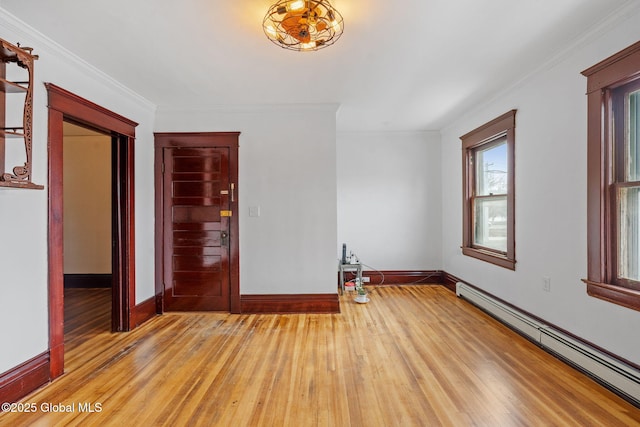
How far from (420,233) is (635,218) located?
3.16 m

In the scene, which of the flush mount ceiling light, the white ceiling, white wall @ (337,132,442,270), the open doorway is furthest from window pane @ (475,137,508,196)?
the open doorway

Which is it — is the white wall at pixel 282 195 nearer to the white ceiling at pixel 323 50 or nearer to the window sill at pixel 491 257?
the white ceiling at pixel 323 50

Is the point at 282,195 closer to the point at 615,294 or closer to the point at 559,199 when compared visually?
the point at 559,199

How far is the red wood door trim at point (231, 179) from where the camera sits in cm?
384

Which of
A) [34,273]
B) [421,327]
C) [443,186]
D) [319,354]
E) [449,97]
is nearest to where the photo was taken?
[34,273]

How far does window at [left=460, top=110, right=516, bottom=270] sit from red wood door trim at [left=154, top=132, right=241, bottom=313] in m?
3.03

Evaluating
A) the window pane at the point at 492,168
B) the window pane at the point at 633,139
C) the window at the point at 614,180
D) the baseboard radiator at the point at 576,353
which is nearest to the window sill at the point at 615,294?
the window at the point at 614,180

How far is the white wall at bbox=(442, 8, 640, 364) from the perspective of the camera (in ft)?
7.29

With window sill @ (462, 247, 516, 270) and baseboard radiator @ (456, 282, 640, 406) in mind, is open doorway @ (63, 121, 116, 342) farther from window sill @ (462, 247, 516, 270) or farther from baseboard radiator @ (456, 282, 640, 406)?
baseboard radiator @ (456, 282, 640, 406)

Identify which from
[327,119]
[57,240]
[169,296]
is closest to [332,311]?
[169,296]

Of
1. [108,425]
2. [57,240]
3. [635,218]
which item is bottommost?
[108,425]

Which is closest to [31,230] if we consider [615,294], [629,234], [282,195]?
[282,195]

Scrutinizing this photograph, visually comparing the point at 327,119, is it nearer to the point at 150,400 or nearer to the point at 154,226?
the point at 154,226

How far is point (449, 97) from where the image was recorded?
12.1 ft
